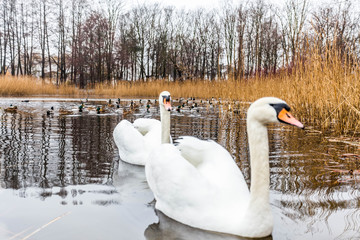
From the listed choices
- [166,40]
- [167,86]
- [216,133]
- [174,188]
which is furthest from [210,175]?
[166,40]

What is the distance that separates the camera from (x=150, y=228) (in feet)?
9.42

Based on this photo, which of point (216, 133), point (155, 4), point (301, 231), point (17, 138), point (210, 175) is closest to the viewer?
point (301, 231)

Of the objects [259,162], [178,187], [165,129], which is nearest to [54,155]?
[165,129]

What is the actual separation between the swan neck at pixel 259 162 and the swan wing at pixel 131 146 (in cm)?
252

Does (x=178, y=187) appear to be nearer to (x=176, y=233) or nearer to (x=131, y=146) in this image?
(x=176, y=233)

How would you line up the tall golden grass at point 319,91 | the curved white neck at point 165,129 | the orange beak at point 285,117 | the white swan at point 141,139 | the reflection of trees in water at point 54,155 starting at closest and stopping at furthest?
the orange beak at point 285,117 < the reflection of trees in water at point 54,155 < the curved white neck at point 165,129 < the white swan at point 141,139 < the tall golden grass at point 319,91

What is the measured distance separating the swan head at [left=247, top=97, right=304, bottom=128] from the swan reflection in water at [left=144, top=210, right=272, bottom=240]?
2.94 ft

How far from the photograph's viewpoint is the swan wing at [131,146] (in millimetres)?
4953

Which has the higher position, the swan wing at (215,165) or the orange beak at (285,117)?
the orange beak at (285,117)

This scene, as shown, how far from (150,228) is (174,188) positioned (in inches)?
15.0

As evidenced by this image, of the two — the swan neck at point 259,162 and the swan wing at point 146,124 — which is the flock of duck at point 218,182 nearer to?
the swan neck at point 259,162

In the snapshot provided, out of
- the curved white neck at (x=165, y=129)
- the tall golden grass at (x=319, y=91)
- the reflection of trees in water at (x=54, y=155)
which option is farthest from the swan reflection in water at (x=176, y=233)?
the tall golden grass at (x=319, y=91)

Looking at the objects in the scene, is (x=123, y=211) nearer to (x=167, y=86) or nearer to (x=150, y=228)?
(x=150, y=228)

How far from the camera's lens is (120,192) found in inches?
147
